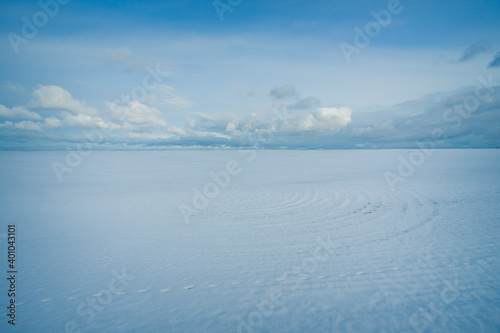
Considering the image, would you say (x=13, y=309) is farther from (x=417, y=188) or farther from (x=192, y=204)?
(x=417, y=188)

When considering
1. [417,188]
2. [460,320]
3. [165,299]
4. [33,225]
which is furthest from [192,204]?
[417,188]

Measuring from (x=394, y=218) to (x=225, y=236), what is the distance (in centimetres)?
768

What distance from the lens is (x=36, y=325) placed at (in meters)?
4.77

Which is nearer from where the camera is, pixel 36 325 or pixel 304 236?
pixel 36 325

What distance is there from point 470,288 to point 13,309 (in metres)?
10.4

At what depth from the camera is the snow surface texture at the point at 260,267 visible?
16.0ft

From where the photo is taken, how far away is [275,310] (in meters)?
5.11

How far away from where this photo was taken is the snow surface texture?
487 centimetres

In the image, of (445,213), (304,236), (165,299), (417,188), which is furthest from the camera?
(417,188)

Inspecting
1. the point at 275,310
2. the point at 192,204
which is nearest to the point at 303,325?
the point at 275,310

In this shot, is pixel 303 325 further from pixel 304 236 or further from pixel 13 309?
pixel 13 309

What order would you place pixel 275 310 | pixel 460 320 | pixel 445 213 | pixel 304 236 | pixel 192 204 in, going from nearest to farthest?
pixel 460 320, pixel 275 310, pixel 304 236, pixel 445 213, pixel 192 204

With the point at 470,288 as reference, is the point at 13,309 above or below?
below

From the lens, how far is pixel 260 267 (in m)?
6.77
